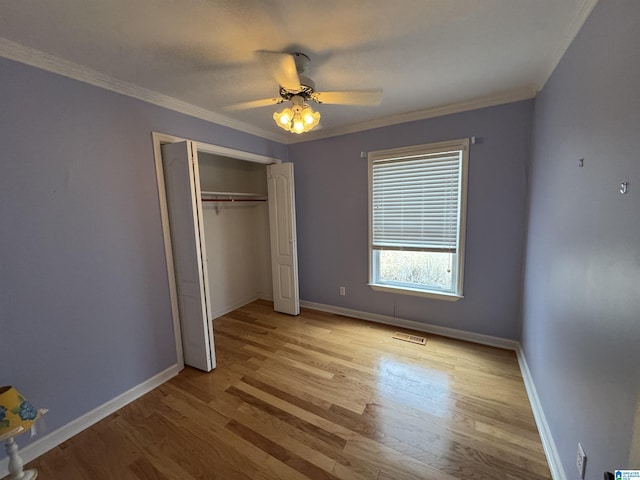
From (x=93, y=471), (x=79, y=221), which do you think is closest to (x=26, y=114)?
(x=79, y=221)

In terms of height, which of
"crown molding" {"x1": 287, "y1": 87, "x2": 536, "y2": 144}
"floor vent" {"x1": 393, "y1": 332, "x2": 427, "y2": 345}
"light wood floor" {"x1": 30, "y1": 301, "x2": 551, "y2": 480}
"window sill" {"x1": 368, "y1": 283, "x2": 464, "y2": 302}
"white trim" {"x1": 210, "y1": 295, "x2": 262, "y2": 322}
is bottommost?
"light wood floor" {"x1": 30, "y1": 301, "x2": 551, "y2": 480}

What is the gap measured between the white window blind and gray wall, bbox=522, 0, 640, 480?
0.93 metres

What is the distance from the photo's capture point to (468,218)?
2.64 metres

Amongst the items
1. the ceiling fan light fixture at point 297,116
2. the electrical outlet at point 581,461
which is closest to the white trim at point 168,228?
the ceiling fan light fixture at point 297,116

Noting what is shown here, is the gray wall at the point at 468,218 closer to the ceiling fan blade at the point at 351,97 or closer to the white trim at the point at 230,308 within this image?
the white trim at the point at 230,308

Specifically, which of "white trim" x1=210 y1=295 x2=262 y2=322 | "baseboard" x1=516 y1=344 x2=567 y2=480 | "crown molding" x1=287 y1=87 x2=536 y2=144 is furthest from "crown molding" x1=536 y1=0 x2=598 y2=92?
"white trim" x1=210 y1=295 x2=262 y2=322

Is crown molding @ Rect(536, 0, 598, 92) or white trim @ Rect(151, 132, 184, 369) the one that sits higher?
crown molding @ Rect(536, 0, 598, 92)

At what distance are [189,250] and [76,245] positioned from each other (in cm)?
75

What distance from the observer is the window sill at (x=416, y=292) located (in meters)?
2.81

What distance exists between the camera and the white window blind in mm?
2697

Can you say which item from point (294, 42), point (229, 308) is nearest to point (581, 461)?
point (294, 42)

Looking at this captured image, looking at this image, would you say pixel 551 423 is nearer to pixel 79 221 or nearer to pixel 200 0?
pixel 200 0

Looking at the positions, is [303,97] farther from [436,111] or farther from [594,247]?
[594,247]

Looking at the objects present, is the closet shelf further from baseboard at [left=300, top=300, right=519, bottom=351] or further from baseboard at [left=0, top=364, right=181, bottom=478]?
baseboard at [left=0, top=364, right=181, bottom=478]
